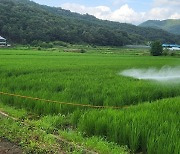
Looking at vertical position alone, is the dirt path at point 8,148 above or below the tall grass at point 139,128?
below

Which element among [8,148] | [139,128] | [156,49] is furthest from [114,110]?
[156,49]

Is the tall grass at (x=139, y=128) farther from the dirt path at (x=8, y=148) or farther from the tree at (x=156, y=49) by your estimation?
the tree at (x=156, y=49)

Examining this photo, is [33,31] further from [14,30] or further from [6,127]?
[6,127]

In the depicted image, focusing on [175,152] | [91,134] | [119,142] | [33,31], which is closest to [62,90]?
[91,134]

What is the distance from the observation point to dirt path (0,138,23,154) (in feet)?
16.7

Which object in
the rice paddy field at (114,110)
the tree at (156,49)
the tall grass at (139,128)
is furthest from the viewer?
the tree at (156,49)

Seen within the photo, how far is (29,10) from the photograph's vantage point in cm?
10162

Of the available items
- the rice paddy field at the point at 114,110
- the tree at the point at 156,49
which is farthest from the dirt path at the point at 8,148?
the tree at the point at 156,49

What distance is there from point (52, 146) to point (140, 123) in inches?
63.7

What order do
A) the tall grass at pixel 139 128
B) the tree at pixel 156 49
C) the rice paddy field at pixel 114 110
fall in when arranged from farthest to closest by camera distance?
the tree at pixel 156 49 → the rice paddy field at pixel 114 110 → the tall grass at pixel 139 128

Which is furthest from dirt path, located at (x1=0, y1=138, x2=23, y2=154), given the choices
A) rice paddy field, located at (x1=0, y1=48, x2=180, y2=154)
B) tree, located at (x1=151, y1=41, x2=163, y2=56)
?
tree, located at (x1=151, y1=41, x2=163, y2=56)

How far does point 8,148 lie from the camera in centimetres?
526

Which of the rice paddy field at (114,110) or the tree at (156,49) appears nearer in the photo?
the rice paddy field at (114,110)

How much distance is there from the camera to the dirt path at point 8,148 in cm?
508
